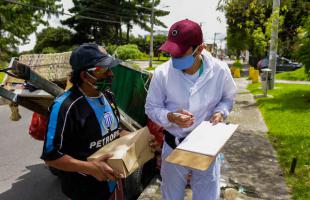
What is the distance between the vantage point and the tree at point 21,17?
2512 centimetres

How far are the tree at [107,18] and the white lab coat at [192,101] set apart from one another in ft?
146

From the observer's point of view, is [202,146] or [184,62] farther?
[184,62]

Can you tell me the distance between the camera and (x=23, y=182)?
5316 millimetres

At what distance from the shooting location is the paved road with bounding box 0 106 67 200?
490 cm

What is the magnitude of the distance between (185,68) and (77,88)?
0.79 m

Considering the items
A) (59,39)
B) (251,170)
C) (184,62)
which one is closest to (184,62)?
(184,62)

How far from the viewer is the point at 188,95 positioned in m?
2.62

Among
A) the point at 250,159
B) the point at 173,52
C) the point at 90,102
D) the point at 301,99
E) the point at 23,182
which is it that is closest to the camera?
the point at 90,102

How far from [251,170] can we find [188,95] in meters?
3.34

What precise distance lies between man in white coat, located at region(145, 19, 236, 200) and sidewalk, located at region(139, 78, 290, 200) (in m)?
1.57

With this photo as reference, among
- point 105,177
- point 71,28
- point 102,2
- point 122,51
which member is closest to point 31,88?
point 105,177

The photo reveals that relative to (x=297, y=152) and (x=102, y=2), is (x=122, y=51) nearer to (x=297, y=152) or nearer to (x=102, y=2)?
(x=102, y=2)

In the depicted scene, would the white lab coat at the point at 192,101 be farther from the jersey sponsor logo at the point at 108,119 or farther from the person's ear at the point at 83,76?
the person's ear at the point at 83,76

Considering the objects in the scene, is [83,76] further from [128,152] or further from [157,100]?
[157,100]
